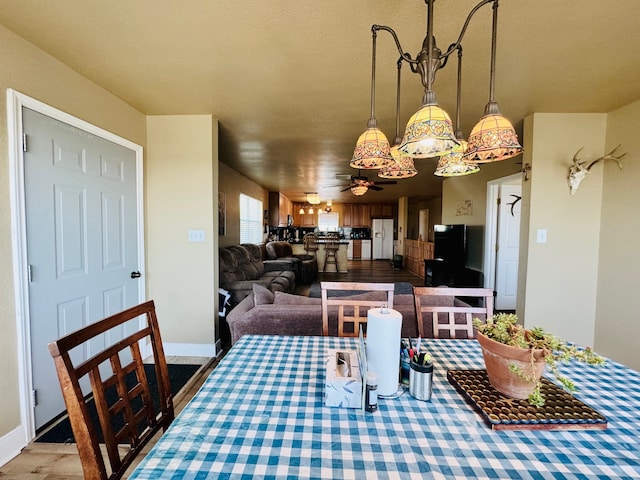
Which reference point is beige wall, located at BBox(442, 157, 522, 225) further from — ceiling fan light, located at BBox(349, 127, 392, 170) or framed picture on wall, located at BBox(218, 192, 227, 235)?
framed picture on wall, located at BBox(218, 192, 227, 235)

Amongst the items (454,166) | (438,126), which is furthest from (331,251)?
(438,126)

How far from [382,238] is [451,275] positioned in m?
6.02

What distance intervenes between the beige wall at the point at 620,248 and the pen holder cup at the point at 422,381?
8.53ft

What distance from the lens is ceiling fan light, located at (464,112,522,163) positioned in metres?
1.07

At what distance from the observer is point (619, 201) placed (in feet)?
8.05

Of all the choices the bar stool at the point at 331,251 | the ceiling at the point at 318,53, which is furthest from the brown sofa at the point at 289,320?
the bar stool at the point at 331,251

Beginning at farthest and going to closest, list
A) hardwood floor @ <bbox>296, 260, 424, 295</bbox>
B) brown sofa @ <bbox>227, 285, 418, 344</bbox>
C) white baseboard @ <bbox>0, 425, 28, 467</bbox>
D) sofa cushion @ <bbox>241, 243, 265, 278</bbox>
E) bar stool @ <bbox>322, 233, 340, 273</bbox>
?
bar stool @ <bbox>322, 233, 340, 273</bbox>, hardwood floor @ <bbox>296, 260, 424, 295</bbox>, sofa cushion @ <bbox>241, 243, 265, 278</bbox>, brown sofa @ <bbox>227, 285, 418, 344</bbox>, white baseboard @ <bbox>0, 425, 28, 467</bbox>

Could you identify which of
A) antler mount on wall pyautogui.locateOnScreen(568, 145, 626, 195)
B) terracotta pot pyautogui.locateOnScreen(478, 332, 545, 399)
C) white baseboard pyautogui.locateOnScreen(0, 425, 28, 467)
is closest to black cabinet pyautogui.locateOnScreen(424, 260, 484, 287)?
antler mount on wall pyautogui.locateOnScreen(568, 145, 626, 195)

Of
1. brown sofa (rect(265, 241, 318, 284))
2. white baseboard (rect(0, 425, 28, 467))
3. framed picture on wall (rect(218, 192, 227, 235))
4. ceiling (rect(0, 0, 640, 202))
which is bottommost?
white baseboard (rect(0, 425, 28, 467))

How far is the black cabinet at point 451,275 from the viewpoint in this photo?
427 cm

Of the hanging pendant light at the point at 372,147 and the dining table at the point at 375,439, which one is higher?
the hanging pendant light at the point at 372,147

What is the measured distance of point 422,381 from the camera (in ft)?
3.08

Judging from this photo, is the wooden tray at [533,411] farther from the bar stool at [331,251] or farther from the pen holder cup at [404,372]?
the bar stool at [331,251]

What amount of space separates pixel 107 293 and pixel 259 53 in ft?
7.04
